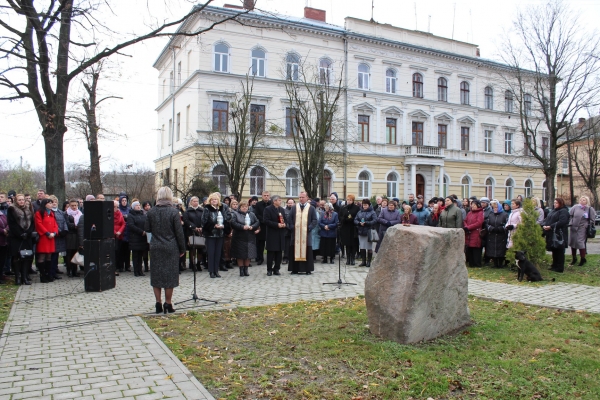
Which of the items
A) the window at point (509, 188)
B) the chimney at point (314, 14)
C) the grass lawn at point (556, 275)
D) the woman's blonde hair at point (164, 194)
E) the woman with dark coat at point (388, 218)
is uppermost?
the chimney at point (314, 14)

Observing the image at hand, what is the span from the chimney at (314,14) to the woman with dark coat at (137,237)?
103 ft

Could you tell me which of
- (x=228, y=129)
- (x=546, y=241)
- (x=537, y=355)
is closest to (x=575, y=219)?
(x=546, y=241)

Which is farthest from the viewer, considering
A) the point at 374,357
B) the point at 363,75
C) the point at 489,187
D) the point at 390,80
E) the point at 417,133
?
the point at 489,187

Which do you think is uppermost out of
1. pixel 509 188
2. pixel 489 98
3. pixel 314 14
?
pixel 314 14

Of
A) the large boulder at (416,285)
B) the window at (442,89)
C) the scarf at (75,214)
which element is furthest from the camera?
the window at (442,89)

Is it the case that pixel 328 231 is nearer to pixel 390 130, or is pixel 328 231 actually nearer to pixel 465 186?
pixel 390 130

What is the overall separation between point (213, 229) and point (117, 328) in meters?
4.83

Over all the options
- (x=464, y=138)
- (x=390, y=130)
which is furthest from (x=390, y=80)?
(x=464, y=138)

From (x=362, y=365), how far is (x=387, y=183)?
114 feet

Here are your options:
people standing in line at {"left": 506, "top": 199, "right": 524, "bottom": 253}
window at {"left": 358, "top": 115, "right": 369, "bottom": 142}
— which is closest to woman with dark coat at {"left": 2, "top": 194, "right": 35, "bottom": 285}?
→ people standing in line at {"left": 506, "top": 199, "right": 524, "bottom": 253}

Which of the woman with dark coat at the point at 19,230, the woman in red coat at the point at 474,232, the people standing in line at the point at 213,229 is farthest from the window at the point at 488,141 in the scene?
the woman with dark coat at the point at 19,230

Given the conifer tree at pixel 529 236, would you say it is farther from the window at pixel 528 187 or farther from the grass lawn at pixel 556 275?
the window at pixel 528 187

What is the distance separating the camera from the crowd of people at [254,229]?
415 inches

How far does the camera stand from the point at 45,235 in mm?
10516
